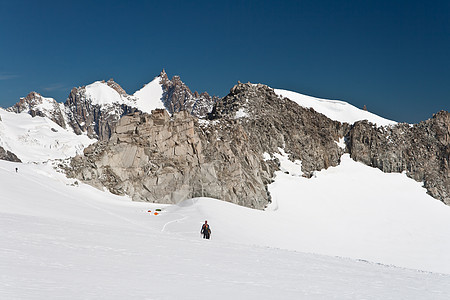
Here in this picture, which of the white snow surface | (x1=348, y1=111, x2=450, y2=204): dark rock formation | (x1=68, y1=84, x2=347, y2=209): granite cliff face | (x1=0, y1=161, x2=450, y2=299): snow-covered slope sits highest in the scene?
the white snow surface

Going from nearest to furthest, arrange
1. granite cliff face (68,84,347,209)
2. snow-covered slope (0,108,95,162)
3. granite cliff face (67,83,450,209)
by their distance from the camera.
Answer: granite cliff face (68,84,347,209) → granite cliff face (67,83,450,209) → snow-covered slope (0,108,95,162)

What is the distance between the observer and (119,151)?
3700 cm

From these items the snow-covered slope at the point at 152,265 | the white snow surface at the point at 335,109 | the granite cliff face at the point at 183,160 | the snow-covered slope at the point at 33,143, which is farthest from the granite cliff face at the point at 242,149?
the snow-covered slope at the point at 33,143

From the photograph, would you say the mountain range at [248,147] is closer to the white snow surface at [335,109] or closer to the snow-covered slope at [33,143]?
the white snow surface at [335,109]

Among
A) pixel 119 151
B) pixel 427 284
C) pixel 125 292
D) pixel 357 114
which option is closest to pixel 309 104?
pixel 357 114

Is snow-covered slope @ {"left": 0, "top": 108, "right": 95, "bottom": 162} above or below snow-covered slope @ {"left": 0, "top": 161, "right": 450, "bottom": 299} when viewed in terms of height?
above

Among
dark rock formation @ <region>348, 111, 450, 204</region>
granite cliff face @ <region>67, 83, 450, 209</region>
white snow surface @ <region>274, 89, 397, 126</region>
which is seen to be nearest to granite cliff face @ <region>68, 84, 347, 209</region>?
granite cliff face @ <region>67, 83, 450, 209</region>

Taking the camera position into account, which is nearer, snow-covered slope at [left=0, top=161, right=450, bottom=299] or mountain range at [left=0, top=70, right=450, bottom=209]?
snow-covered slope at [left=0, top=161, right=450, bottom=299]

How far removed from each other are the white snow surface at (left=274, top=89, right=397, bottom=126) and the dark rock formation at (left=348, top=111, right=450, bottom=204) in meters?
2.02

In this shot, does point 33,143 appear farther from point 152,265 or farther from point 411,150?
point 152,265

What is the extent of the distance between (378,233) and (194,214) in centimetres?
1822

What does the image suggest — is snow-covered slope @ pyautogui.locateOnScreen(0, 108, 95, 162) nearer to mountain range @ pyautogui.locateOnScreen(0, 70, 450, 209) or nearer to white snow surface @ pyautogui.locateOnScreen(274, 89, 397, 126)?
white snow surface @ pyautogui.locateOnScreen(274, 89, 397, 126)

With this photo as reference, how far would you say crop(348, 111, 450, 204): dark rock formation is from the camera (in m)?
55.0

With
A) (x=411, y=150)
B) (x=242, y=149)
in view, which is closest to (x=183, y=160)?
(x=242, y=149)
